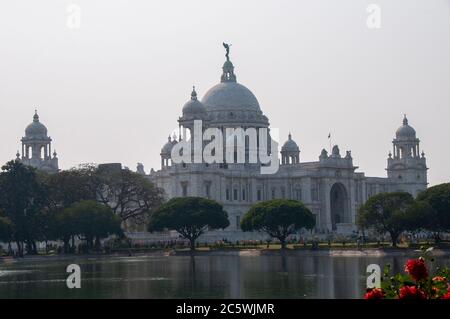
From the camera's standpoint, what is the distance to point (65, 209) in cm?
11031

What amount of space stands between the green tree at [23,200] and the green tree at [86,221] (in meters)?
2.66

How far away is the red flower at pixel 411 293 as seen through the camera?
666 inches

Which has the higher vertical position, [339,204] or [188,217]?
[339,204]

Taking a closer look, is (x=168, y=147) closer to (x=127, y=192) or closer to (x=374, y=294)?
(x=127, y=192)

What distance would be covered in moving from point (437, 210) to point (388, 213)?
5.15 metres

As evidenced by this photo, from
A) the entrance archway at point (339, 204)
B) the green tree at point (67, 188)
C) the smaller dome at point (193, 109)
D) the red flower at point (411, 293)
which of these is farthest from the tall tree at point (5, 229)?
the red flower at point (411, 293)

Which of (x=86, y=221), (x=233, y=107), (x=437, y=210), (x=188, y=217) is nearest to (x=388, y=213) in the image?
(x=437, y=210)

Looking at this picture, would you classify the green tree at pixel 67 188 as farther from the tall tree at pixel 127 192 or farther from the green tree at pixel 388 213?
the green tree at pixel 388 213

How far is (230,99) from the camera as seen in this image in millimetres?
172000

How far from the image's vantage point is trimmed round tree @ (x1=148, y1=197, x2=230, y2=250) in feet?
370
